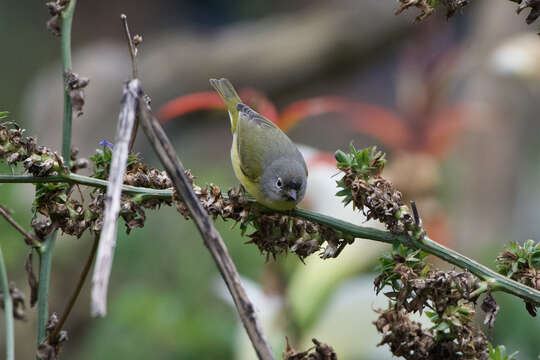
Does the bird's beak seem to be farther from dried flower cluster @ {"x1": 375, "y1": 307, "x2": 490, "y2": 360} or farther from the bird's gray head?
dried flower cluster @ {"x1": 375, "y1": 307, "x2": 490, "y2": 360}

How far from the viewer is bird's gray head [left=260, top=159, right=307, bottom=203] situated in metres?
1.60

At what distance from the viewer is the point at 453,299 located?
923 millimetres

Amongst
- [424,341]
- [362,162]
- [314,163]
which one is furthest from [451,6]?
[314,163]

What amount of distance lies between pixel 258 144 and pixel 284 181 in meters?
0.38

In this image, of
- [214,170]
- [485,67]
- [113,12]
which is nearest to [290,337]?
[485,67]

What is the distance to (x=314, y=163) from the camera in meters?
2.20

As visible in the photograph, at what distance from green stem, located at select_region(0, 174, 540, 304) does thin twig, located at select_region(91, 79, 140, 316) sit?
233 mm

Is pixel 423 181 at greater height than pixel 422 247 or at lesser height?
greater

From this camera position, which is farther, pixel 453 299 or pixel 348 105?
pixel 348 105

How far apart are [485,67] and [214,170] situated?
203cm

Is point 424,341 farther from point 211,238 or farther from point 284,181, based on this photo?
point 284,181

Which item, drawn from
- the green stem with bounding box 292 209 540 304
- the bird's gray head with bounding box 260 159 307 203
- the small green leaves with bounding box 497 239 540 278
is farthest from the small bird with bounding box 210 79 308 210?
the small green leaves with bounding box 497 239 540 278

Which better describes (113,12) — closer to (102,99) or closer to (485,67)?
(102,99)

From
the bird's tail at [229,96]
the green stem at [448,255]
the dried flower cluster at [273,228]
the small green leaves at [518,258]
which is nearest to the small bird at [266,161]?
the bird's tail at [229,96]
